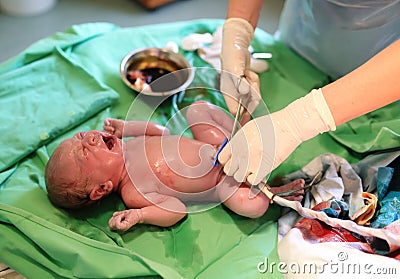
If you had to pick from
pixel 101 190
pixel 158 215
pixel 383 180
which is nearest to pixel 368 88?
pixel 383 180

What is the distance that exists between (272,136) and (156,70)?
2.06 ft

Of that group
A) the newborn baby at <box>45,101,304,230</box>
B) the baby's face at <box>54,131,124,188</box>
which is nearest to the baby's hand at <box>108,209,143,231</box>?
the newborn baby at <box>45,101,304,230</box>

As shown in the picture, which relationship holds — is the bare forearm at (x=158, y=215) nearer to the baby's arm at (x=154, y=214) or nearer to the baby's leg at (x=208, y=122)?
the baby's arm at (x=154, y=214)

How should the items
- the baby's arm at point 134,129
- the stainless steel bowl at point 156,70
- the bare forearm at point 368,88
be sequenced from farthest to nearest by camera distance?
the stainless steel bowl at point 156,70, the baby's arm at point 134,129, the bare forearm at point 368,88

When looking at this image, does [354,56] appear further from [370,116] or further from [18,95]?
[18,95]

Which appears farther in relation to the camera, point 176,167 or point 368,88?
point 176,167

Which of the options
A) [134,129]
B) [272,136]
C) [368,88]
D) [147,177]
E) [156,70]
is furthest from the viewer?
[156,70]

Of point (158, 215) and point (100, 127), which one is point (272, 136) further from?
point (100, 127)

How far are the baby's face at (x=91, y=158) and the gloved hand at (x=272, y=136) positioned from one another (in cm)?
28

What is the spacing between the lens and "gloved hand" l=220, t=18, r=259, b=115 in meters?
1.31

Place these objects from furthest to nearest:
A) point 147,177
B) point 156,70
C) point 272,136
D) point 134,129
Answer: point 156,70 < point 134,129 < point 147,177 < point 272,136

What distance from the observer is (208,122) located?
4.45ft

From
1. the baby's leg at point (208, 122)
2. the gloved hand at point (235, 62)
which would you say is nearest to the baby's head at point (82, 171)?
the baby's leg at point (208, 122)

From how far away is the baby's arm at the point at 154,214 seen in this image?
3.84 ft
